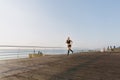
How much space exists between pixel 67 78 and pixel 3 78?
279 cm

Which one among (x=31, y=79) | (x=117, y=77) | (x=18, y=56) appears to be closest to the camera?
(x=31, y=79)

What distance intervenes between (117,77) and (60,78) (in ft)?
8.50

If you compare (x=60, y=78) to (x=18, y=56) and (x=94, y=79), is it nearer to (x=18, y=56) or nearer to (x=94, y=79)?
(x=94, y=79)

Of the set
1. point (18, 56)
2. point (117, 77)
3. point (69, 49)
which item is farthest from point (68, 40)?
point (117, 77)

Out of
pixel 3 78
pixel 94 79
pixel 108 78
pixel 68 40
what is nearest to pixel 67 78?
Answer: pixel 94 79

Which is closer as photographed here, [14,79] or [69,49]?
[14,79]

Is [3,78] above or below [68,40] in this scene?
below

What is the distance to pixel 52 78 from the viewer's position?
31.8 feet

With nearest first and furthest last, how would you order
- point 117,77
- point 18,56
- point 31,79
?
point 31,79
point 117,77
point 18,56

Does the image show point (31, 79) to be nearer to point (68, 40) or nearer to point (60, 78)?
point (60, 78)

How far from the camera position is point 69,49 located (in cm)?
2834

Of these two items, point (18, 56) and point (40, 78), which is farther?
point (18, 56)

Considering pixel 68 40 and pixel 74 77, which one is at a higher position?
pixel 68 40

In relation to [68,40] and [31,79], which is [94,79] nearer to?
[31,79]
